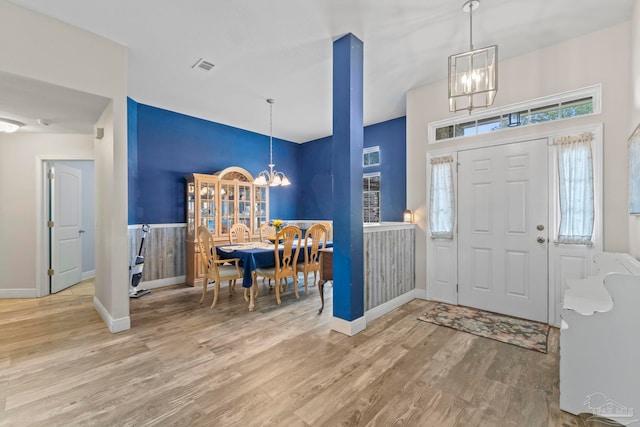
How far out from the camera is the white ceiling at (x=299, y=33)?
246 cm

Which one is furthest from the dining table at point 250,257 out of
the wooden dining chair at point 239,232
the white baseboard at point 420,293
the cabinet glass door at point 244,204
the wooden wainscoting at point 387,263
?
the white baseboard at point 420,293

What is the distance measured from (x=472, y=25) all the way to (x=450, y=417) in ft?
10.8

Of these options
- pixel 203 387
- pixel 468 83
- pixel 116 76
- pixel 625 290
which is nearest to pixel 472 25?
pixel 468 83

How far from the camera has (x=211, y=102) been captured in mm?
4465

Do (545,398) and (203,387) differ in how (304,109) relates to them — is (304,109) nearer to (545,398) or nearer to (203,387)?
(203,387)

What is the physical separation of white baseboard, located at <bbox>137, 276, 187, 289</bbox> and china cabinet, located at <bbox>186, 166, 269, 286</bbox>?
0.19 m

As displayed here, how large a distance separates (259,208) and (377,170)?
2.47 meters

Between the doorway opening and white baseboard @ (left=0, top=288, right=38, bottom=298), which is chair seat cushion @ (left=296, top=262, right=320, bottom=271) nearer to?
the doorway opening

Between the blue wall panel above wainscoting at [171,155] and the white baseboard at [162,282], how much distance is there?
38.0 inches

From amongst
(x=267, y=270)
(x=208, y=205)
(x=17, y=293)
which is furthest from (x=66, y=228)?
(x=267, y=270)

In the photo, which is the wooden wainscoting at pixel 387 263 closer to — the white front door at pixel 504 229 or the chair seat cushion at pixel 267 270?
the white front door at pixel 504 229

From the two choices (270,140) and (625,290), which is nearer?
(625,290)

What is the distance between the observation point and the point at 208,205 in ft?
16.0

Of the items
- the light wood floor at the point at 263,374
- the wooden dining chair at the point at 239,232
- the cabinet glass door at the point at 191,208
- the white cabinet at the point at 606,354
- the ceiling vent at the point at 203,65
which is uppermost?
the ceiling vent at the point at 203,65
